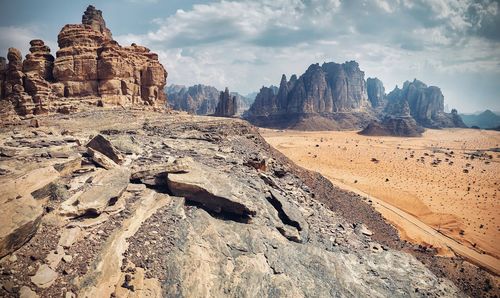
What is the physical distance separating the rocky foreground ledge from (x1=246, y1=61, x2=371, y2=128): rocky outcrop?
11618cm

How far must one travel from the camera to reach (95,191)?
444 inches

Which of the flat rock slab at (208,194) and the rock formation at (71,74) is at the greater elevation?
the rock formation at (71,74)

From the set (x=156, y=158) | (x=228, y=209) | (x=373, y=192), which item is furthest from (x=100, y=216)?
(x=373, y=192)

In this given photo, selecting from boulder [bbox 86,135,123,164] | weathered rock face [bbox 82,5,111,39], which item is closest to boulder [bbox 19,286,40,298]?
boulder [bbox 86,135,123,164]

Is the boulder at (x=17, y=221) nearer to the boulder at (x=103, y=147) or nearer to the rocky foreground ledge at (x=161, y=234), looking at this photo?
the rocky foreground ledge at (x=161, y=234)

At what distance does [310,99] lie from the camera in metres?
136

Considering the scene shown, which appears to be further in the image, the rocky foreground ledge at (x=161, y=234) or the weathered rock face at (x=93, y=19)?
the weathered rock face at (x=93, y=19)

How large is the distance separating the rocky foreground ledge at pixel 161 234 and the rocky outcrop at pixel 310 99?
11618 cm

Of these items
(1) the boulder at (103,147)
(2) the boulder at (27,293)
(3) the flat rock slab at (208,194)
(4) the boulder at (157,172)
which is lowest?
(2) the boulder at (27,293)

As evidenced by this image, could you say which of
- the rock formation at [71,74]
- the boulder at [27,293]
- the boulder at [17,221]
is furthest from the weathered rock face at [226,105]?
the boulder at [27,293]

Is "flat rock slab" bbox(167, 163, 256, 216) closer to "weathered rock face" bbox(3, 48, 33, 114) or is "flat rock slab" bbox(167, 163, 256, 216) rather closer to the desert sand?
the desert sand

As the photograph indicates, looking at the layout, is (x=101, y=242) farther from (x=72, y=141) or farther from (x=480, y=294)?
(x=480, y=294)

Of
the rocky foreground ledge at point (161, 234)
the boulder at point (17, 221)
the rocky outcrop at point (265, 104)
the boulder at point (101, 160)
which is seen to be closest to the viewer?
the boulder at point (17, 221)

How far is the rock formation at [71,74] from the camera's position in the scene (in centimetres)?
2653
